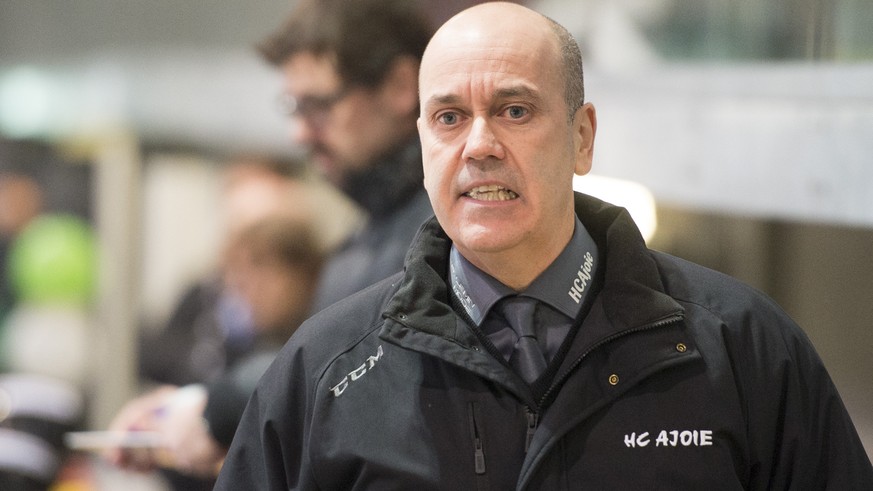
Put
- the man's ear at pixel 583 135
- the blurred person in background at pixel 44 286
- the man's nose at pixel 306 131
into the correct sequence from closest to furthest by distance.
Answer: the man's ear at pixel 583 135 < the man's nose at pixel 306 131 < the blurred person in background at pixel 44 286

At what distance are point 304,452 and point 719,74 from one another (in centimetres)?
190

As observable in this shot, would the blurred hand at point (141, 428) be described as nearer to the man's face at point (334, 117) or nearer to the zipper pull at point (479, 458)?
the man's face at point (334, 117)

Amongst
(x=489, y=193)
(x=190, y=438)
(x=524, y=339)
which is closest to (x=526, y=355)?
(x=524, y=339)

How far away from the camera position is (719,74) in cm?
322

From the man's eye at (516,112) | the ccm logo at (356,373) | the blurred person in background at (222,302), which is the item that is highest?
the man's eye at (516,112)

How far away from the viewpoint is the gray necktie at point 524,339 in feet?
5.62

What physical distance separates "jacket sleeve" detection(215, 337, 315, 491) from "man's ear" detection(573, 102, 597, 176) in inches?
21.0

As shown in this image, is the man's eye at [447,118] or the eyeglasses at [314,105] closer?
the man's eye at [447,118]

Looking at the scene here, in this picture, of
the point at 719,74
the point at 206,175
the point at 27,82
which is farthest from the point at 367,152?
the point at 27,82

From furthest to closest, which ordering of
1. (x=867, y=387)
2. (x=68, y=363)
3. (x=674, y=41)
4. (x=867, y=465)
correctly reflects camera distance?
1. (x=68, y=363)
2. (x=674, y=41)
3. (x=867, y=387)
4. (x=867, y=465)

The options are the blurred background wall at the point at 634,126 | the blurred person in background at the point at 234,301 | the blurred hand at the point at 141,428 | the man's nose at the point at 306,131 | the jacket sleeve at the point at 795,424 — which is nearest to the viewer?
the jacket sleeve at the point at 795,424

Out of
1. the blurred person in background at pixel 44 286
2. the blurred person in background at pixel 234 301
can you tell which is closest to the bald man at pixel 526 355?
the blurred person in background at pixel 234 301

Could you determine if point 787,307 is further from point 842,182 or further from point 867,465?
point 867,465

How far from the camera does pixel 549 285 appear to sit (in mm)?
1783
